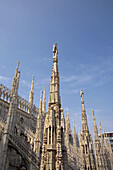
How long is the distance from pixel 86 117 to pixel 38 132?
10617 millimetres

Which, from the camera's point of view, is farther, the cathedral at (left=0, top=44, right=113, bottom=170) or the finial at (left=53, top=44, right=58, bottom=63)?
the finial at (left=53, top=44, right=58, bottom=63)

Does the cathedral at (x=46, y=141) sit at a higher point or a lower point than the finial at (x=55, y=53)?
lower

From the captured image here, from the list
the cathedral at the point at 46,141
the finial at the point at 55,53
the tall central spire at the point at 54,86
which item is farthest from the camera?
the finial at the point at 55,53

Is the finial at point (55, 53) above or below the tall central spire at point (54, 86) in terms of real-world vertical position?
above

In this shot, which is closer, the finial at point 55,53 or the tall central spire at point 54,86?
the tall central spire at point 54,86

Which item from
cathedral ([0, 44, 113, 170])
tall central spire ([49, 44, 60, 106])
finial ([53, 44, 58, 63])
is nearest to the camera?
cathedral ([0, 44, 113, 170])

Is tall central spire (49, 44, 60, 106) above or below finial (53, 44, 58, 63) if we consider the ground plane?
below

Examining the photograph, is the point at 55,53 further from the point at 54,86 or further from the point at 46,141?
the point at 46,141

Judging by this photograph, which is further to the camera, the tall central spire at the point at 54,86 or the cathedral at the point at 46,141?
the tall central spire at the point at 54,86

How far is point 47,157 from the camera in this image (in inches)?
211

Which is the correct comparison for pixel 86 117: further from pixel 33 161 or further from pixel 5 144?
pixel 5 144

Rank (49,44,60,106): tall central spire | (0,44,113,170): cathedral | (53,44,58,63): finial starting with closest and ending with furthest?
(0,44,113,170): cathedral < (49,44,60,106): tall central spire < (53,44,58,63): finial

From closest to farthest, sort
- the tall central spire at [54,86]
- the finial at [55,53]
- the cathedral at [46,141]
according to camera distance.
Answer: the cathedral at [46,141] → the tall central spire at [54,86] → the finial at [55,53]

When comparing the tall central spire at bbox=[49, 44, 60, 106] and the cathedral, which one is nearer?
the cathedral
